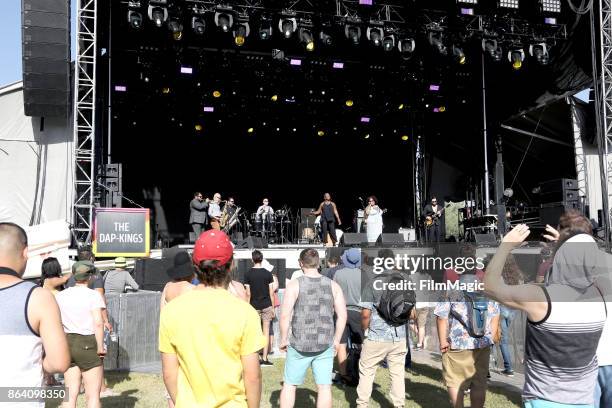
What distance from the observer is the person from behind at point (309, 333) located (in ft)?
14.8

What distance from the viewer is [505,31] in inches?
593

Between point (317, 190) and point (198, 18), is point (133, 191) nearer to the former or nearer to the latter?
point (317, 190)

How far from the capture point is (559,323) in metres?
2.54

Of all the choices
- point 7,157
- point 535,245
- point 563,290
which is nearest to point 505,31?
point 535,245

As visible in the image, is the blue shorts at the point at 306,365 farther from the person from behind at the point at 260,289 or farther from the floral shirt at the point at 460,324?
the person from behind at the point at 260,289

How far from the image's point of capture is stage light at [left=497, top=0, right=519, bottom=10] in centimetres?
1427

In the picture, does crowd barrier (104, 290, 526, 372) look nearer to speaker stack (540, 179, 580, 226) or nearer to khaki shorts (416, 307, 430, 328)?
khaki shorts (416, 307, 430, 328)

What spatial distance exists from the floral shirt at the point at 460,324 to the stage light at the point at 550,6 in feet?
40.0

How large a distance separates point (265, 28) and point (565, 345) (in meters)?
13.0

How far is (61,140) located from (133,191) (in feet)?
23.9

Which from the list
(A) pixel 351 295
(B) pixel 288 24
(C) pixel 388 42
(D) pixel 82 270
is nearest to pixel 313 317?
(D) pixel 82 270

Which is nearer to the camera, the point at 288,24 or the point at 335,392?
the point at 335,392

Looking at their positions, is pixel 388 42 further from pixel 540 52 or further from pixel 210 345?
pixel 210 345

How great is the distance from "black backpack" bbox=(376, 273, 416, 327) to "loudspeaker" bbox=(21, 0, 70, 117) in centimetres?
983
